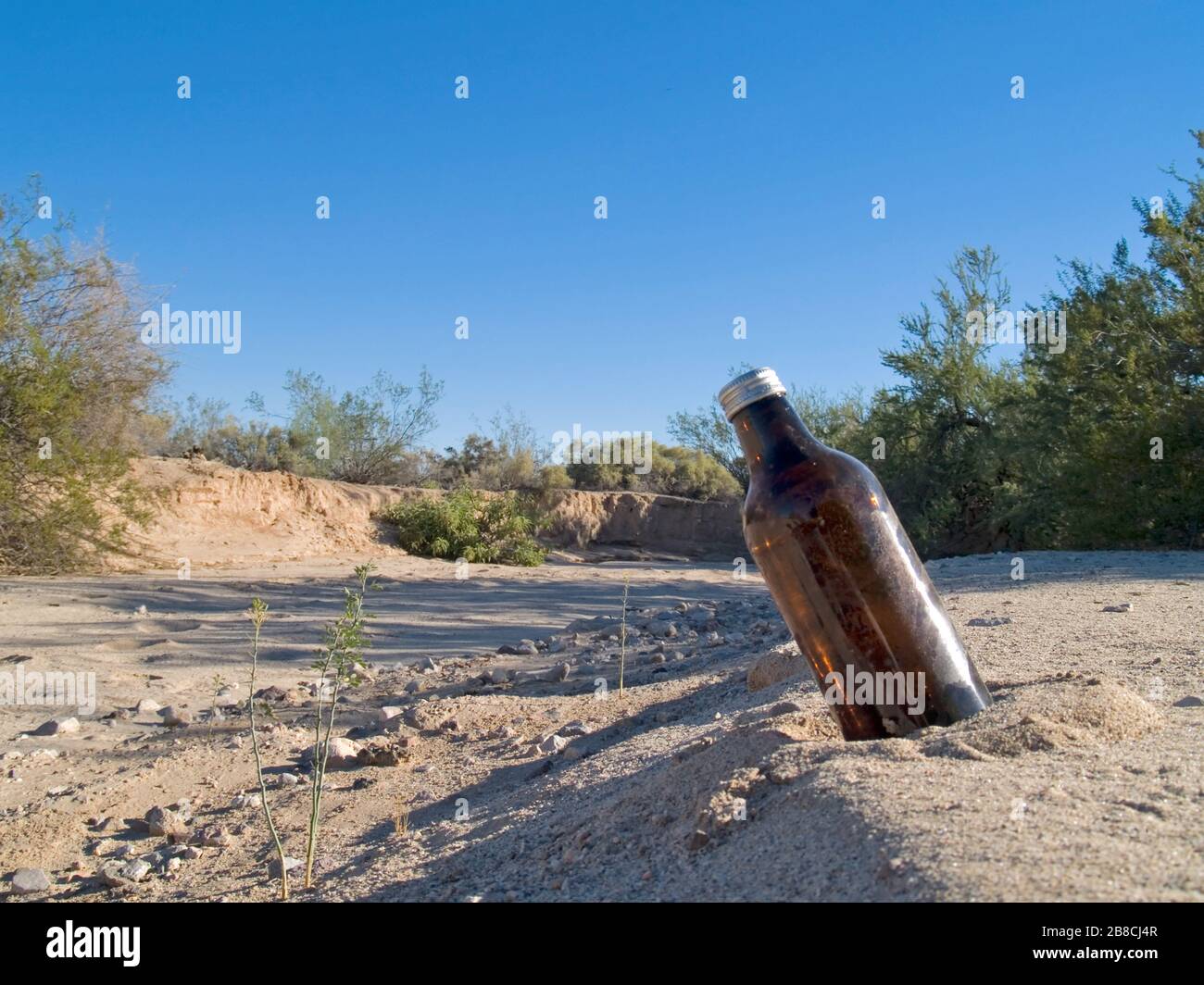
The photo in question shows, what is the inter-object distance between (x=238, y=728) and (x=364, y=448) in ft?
70.1

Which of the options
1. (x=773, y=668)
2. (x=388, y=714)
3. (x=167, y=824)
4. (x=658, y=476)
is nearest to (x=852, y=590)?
(x=773, y=668)

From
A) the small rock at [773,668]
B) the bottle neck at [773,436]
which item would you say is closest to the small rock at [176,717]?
the small rock at [773,668]

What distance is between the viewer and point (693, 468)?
114 feet

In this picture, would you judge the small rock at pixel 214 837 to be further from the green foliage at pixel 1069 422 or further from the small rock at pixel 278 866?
the green foliage at pixel 1069 422

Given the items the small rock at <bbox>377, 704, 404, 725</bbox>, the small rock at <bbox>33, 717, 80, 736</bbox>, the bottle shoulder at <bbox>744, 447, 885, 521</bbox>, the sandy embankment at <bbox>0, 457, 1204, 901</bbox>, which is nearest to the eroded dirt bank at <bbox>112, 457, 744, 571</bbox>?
the sandy embankment at <bbox>0, 457, 1204, 901</bbox>

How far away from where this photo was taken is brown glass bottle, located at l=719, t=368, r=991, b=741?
2295 mm

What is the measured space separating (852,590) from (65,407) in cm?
1390

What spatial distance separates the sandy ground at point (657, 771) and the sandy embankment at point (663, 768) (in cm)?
1

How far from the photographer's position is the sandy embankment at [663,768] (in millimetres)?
1764

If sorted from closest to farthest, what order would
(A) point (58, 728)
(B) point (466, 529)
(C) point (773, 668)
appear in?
(C) point (773, 668), (A) point (58, 728), (B) point (466, 529)

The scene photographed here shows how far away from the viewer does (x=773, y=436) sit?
2.46 metres

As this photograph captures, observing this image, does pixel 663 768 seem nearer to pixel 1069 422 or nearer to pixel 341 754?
pixel 341 754
